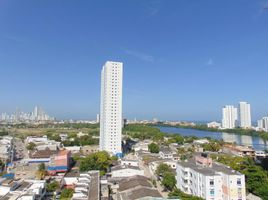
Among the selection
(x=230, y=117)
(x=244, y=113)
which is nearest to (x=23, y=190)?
(x=230, y=117)

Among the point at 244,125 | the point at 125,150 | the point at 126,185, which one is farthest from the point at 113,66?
the point at 244,125

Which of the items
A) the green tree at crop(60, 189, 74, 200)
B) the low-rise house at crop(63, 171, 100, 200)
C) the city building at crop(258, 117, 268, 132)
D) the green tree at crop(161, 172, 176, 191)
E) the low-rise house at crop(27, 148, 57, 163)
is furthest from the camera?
the city building at crop(258, 117, 268, 132)

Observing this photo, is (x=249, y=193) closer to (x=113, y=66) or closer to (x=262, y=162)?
(x=262, y=162)

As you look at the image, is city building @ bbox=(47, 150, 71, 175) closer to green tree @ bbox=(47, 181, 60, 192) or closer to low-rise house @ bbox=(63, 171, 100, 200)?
low-rise house @ bbox=(63, 171, 100, 200)

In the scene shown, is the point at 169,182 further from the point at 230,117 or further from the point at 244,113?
the point at 244,113

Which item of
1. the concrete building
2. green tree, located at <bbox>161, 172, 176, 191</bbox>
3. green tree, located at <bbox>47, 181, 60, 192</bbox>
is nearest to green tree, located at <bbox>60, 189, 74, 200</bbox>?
green tree, located at <bbox>47, 181, 60, 192</bbox>

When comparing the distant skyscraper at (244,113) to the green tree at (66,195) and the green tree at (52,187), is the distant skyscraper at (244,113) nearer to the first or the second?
the green tree at (52,187)

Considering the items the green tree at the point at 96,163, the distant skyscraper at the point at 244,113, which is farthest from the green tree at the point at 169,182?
the distant skyscraper at the point at 244,113

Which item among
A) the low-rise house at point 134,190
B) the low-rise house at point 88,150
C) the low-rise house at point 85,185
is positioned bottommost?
the low-rise house at point 88,150
